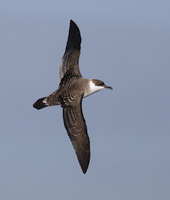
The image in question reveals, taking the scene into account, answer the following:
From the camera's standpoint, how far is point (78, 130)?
62.6 feet

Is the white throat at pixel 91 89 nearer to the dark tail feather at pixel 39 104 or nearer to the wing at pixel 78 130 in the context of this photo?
the wing at pixel 78 130

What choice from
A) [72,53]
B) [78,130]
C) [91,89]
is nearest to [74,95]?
[91,89]

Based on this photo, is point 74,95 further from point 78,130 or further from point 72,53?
point 72,53

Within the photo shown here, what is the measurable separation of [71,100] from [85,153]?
2.18 metres

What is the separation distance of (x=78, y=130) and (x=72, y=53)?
419 cm

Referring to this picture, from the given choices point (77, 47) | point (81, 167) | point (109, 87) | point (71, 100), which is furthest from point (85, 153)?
point (77, 47)

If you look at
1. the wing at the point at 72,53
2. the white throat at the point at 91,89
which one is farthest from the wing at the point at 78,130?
the wing at the point at 72,53

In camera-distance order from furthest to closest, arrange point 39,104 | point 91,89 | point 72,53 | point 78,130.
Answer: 1. point 72,53
2. point 91,89
3. point 39,104
4. point 78,130

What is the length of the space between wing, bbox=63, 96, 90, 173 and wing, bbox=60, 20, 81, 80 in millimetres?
2390

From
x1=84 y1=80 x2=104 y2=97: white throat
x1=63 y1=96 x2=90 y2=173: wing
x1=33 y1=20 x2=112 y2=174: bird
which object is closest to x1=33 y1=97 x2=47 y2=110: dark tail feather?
x1=33 y1=20 x2=112 y2=174: bird

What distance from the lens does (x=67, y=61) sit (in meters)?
21.5

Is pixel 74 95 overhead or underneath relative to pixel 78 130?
overhead

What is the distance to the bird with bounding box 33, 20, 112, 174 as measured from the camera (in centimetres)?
1900

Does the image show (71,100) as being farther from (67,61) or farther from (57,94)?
(67,61)
